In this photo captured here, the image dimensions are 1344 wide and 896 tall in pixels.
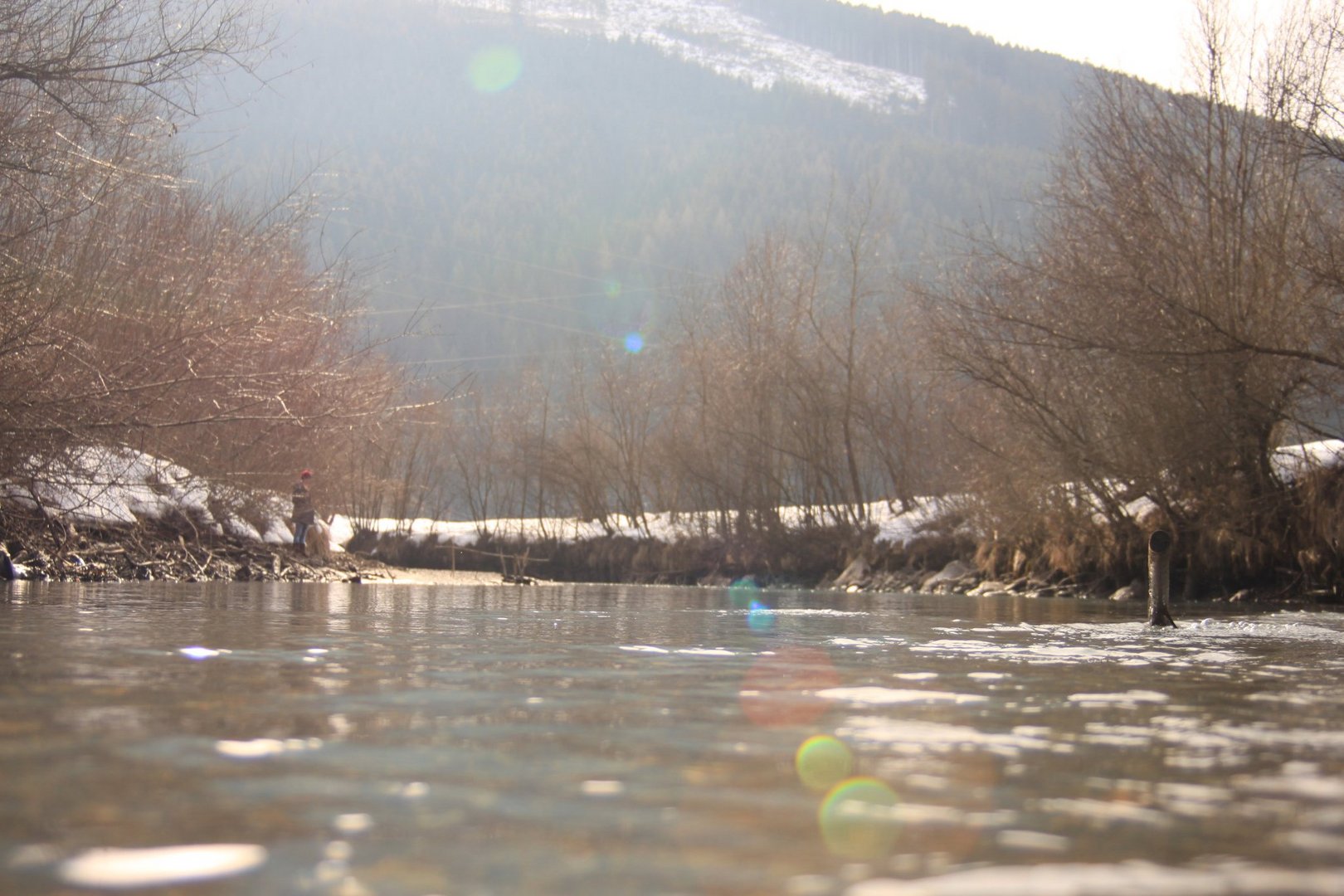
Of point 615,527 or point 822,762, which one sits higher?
point 615,527

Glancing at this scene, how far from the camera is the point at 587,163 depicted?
151000 millimetres

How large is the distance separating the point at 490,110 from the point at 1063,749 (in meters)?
179

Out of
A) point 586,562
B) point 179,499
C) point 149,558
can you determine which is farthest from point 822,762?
point 586,562

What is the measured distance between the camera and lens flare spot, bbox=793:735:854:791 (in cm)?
261

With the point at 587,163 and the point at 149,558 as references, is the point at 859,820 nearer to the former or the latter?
the point at 149,558

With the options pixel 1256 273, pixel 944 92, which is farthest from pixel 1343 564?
pixel 944 92

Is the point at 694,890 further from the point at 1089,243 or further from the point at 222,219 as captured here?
the point at 222,219

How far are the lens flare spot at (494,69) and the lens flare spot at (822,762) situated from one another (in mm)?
185912

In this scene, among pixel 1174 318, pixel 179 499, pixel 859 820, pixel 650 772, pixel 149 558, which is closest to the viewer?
pixel 859 820

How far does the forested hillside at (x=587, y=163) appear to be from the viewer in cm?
11944

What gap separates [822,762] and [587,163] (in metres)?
153

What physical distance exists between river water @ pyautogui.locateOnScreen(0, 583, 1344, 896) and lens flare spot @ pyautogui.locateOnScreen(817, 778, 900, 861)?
1 centimetres

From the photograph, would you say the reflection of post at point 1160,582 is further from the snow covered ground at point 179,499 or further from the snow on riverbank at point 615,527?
the snow on riverbank at point 615,527

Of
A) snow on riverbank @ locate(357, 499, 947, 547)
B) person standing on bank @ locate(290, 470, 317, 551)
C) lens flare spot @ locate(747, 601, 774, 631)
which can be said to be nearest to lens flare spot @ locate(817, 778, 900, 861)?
lens flare spot @ locate(747, 601, 774, 631)
